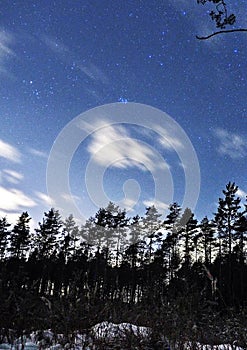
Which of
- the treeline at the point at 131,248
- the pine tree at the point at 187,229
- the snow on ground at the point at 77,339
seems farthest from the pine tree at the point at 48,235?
the snow on ground at the point at 77,339

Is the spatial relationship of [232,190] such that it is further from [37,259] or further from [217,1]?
[217,1]

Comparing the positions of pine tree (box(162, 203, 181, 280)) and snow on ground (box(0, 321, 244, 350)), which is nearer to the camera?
snow on ground (box(0, 321, 244, 350))

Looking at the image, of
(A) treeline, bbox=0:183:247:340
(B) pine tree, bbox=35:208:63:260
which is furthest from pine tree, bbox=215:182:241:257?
(B) pine tree, bbox=35:208:63:260

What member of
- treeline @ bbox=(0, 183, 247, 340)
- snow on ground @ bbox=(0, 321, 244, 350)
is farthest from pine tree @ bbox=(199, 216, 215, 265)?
snow on ground @ bbox=(0, 321, 244, 350)

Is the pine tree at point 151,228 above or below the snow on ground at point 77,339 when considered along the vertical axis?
above

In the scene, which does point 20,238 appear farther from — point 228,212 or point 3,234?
point 228,212

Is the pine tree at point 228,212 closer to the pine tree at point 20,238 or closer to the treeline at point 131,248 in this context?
the treeline at point 131,248

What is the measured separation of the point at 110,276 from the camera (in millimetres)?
40000

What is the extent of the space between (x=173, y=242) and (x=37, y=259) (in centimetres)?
1795

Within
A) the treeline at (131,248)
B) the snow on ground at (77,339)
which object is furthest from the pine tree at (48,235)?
the snow on ground at (77,339)

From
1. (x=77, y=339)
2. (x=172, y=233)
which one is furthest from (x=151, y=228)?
(x=77, y=339)

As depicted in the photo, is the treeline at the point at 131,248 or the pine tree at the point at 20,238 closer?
the treeline at the point at 131,248

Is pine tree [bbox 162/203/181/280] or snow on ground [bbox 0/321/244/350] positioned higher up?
pine tree [bbox 162/203/181/280]

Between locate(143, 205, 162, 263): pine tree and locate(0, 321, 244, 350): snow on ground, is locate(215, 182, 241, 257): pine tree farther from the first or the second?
locate(0, 321, 244, 350): snow on ground
